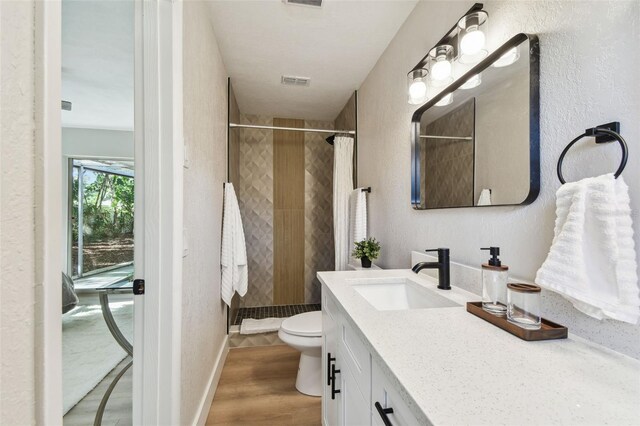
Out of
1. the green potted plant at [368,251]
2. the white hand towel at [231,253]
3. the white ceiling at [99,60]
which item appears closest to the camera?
the white ceiling at [99,60]

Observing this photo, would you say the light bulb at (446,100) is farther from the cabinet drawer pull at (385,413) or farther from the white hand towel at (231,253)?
the white hand towel at (231,253)

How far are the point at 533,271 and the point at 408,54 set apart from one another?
1470mm

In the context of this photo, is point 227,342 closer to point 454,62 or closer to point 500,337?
point 500,337

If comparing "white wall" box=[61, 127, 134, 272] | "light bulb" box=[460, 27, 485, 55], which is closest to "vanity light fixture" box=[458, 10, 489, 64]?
"light bulb" box=[460, 27, 485, 55]

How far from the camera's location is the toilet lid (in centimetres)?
184

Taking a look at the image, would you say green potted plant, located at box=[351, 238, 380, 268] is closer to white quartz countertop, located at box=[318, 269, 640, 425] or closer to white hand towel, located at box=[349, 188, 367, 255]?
white hand towel, located at box=[349, 188, 367, 255]

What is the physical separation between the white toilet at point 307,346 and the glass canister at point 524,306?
1.26 meters

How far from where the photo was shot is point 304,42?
2035 mm

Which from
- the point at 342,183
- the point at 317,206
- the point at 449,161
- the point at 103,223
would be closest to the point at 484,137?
the point at 449,161

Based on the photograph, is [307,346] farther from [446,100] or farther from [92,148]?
[92,148]

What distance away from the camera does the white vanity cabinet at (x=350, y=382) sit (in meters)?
0.67

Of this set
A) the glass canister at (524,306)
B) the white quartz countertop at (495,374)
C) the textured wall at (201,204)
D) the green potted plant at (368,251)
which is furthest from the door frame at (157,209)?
the green potted plant at (368,251)

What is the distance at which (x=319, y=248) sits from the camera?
3586mm

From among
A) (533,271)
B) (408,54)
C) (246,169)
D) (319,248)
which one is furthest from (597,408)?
(246,169)
